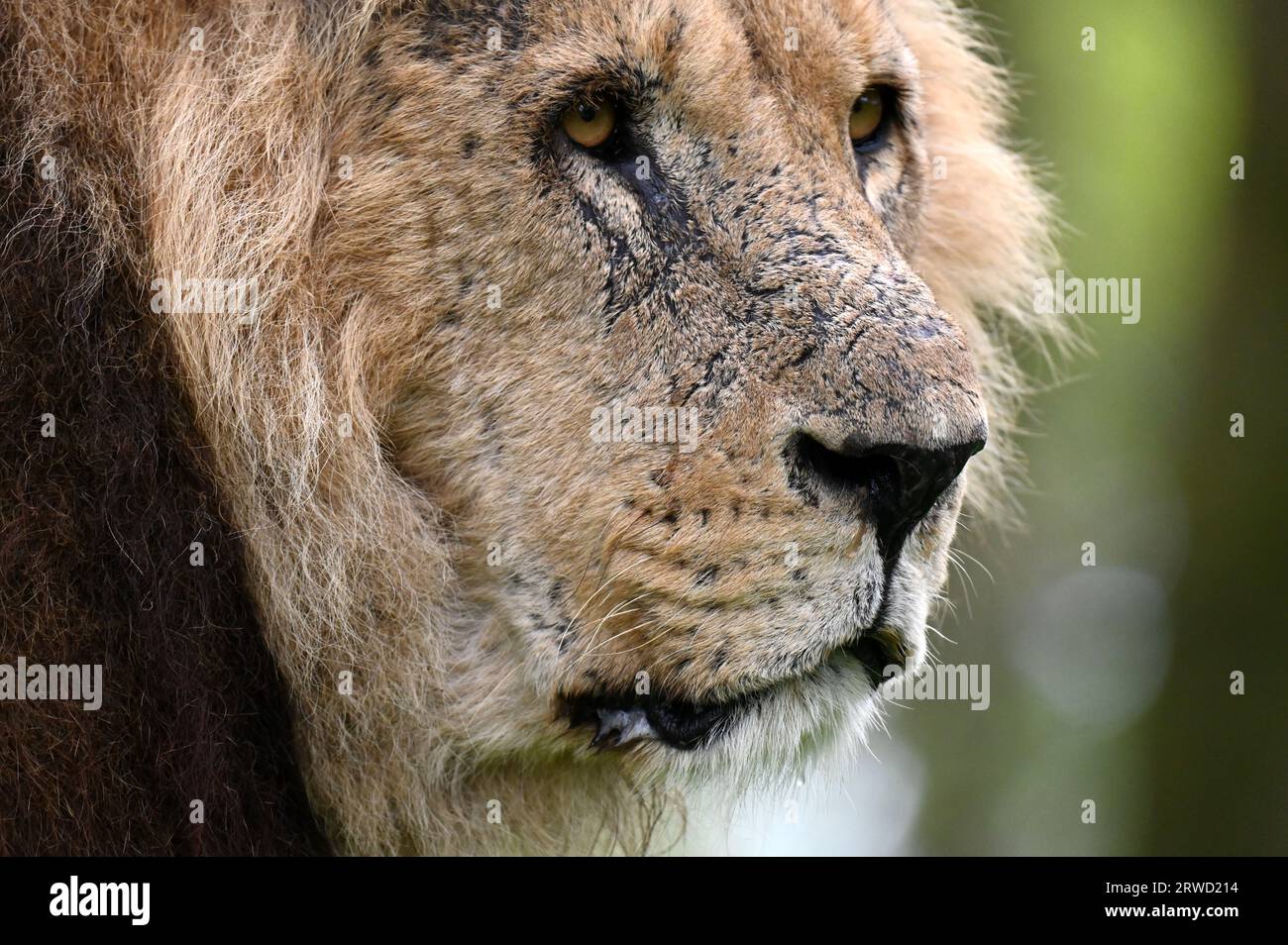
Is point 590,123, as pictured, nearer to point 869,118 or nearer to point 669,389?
point 669,389

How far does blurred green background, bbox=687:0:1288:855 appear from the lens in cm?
586

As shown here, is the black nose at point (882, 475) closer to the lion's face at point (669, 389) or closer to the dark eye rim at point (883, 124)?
the lion's face at point (669, 389)

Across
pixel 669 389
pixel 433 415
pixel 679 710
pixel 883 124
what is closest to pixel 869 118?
pixel 883 124

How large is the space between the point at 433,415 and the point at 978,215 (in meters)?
2.11

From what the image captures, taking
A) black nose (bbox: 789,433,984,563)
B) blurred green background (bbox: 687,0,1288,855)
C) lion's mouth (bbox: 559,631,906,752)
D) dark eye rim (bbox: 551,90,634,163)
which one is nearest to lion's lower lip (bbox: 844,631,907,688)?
lion's mouth (bbox: 559,631,906,752)

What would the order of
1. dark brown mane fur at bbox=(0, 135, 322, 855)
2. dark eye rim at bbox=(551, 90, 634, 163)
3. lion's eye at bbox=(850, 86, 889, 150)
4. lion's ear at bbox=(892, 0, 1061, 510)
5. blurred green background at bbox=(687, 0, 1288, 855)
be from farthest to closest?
1. blurred green background at bbox=(687, 0, 1288, 855)
2. lion's ear at bbox=(892, 0, 1061, 510)
3. lion's eye at bbox=(850, 86, 889, 150)
4. dark eye rim at bbox=(551, 90, 634, 163)
5. dark brown mane fur at bbox=(0, 135, 322, 855)

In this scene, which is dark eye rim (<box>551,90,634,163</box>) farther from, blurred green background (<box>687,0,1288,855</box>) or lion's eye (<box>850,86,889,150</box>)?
blurred green background (<box>687,0,1288,855</box>)

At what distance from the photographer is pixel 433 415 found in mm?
2965

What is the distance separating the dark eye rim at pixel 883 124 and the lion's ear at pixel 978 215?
41 cm

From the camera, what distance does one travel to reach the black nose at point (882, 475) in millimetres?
2672

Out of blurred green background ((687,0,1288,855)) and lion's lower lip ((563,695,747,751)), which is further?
blurred green background ((687,0,1288,855))

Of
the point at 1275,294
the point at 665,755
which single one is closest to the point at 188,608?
the point at 665,755

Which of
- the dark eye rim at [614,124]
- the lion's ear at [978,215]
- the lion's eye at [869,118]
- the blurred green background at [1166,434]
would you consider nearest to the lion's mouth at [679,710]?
the dark eye rim at [614,124]

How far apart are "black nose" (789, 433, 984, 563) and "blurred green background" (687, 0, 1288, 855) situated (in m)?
2.62
